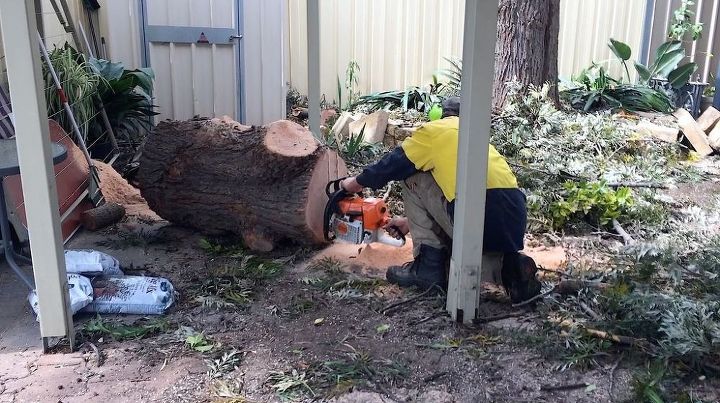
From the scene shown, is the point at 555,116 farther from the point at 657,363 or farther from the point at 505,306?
the point at 657,363

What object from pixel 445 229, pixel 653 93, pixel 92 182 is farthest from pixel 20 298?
pixel 653 93

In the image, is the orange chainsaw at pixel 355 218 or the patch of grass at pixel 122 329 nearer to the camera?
the patch of grass at pixel 122 329

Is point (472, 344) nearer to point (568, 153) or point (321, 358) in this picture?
point (321, 358)

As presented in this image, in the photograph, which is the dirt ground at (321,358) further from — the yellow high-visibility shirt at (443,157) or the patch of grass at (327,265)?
the yellow high-visibility shirt at (443,157)

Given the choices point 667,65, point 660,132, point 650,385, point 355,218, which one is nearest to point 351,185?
point 355,218

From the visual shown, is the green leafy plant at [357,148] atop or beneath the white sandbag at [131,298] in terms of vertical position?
atop

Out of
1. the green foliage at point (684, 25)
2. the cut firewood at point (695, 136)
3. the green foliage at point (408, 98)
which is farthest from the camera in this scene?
the green foliage at point (684, 25)

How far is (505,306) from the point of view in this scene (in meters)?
3.51

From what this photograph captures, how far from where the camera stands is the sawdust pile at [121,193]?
5.29 m

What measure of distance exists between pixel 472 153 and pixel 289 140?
1569 mm

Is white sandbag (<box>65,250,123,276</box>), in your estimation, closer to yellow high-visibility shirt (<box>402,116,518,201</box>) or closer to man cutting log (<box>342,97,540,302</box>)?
man cutting log (<box>342,97,540,302</box>)

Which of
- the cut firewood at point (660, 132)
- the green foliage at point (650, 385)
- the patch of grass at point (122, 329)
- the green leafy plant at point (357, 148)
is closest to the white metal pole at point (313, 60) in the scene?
the green leafy plant at point (357, 148)

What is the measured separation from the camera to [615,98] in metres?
7.67

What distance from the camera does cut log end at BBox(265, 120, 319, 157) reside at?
409cm
